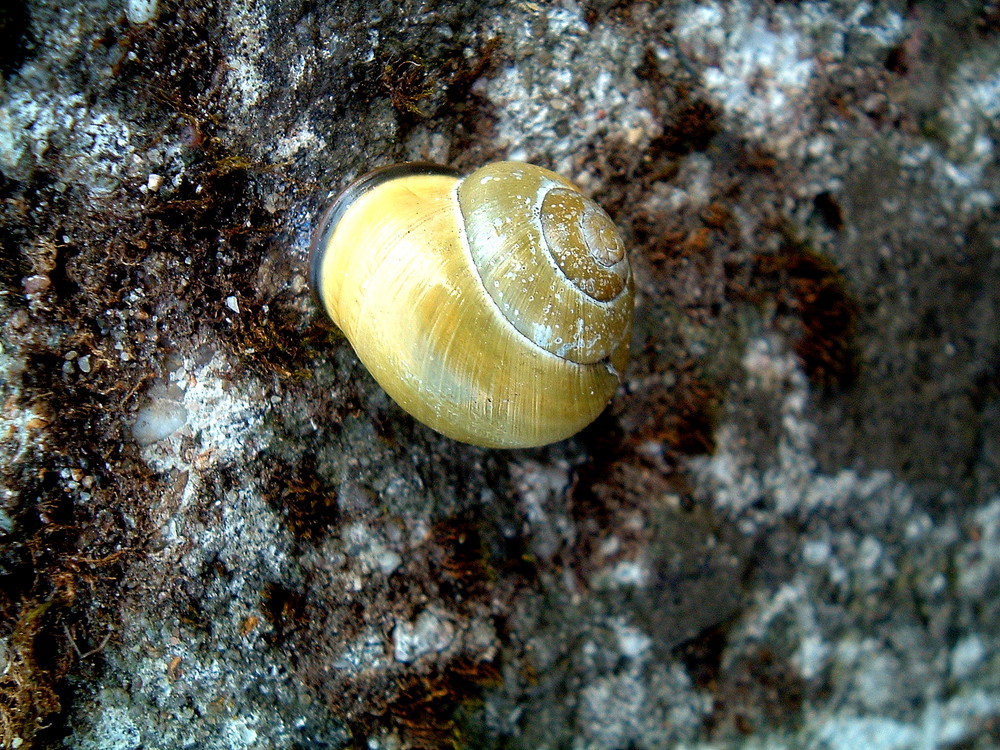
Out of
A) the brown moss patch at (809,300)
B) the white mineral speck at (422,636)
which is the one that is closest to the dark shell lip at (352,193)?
the white mineral speck at (422,636)

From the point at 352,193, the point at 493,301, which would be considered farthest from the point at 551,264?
the point at 352,193

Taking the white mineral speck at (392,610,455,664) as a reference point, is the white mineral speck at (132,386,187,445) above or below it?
above

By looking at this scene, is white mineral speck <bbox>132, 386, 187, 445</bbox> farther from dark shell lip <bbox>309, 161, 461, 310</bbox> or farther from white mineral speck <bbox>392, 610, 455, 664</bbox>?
white mineral speck <bbox>392, 610, 455, 664</bbox>

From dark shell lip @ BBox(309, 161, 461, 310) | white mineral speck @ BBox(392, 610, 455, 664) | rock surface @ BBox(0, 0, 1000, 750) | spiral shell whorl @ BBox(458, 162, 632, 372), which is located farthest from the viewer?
white mineral speck @ BBox(392, 610, 455, 664)

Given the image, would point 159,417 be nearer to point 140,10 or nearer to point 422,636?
point 422,636

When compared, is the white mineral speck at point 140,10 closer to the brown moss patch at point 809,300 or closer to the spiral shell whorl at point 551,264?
the spiral shell whorl at point 551,264

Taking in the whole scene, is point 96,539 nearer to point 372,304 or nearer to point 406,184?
point 372,304

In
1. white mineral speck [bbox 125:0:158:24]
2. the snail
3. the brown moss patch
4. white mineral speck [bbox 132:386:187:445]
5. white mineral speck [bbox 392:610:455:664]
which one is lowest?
white mineral speck [bbox 392:610:455:664]

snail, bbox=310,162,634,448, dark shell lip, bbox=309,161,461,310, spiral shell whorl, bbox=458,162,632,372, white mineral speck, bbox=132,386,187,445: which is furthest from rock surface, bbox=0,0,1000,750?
spiral shell whorl, bbox=458,162,632,372
